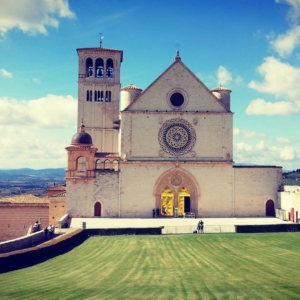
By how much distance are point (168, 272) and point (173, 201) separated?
27.2 m

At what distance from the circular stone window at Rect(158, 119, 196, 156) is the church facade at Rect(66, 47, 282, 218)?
112 millimetres

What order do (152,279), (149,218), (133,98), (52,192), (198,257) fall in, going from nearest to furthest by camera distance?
(152,279) < (198,257) < (149,218) < (133,98) < (52,192)

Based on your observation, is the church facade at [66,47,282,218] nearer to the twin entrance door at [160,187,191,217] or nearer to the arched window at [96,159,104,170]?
the twin entrance door at [160,187,191,217]

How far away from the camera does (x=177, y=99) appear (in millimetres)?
47812

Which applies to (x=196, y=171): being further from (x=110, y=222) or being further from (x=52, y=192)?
(x=52, y=192)

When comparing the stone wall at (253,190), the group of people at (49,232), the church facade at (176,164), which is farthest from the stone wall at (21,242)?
the stone wall at (253,190)

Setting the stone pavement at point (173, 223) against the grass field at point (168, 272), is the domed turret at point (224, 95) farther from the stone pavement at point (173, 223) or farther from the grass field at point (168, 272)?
the grass field at point (168, 272)

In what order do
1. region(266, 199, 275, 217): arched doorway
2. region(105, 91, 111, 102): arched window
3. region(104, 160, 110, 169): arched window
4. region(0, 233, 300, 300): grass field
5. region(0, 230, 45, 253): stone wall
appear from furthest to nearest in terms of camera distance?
1. region(105, 91, 111, 102): arched window
2. region(104, 160, 110, 169): arched window
3. region(266, 199, 275, 217): arched doorway
4. region(0, 230, 45, 253): stone wall
5. region(0, 233, 300, 300): grass field

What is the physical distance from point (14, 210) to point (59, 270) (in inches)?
1116

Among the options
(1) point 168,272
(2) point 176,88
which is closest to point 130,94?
(2) point 176,88

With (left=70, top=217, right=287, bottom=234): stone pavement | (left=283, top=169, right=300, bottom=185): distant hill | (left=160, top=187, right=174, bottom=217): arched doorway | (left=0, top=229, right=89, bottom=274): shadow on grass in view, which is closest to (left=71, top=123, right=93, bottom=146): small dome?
(left=70, top=217, right=287, bottom=234): stone pavement

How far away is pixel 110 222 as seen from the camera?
42.2 meters

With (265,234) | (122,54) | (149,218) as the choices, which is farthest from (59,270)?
(122,54)

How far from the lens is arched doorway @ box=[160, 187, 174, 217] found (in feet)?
156
